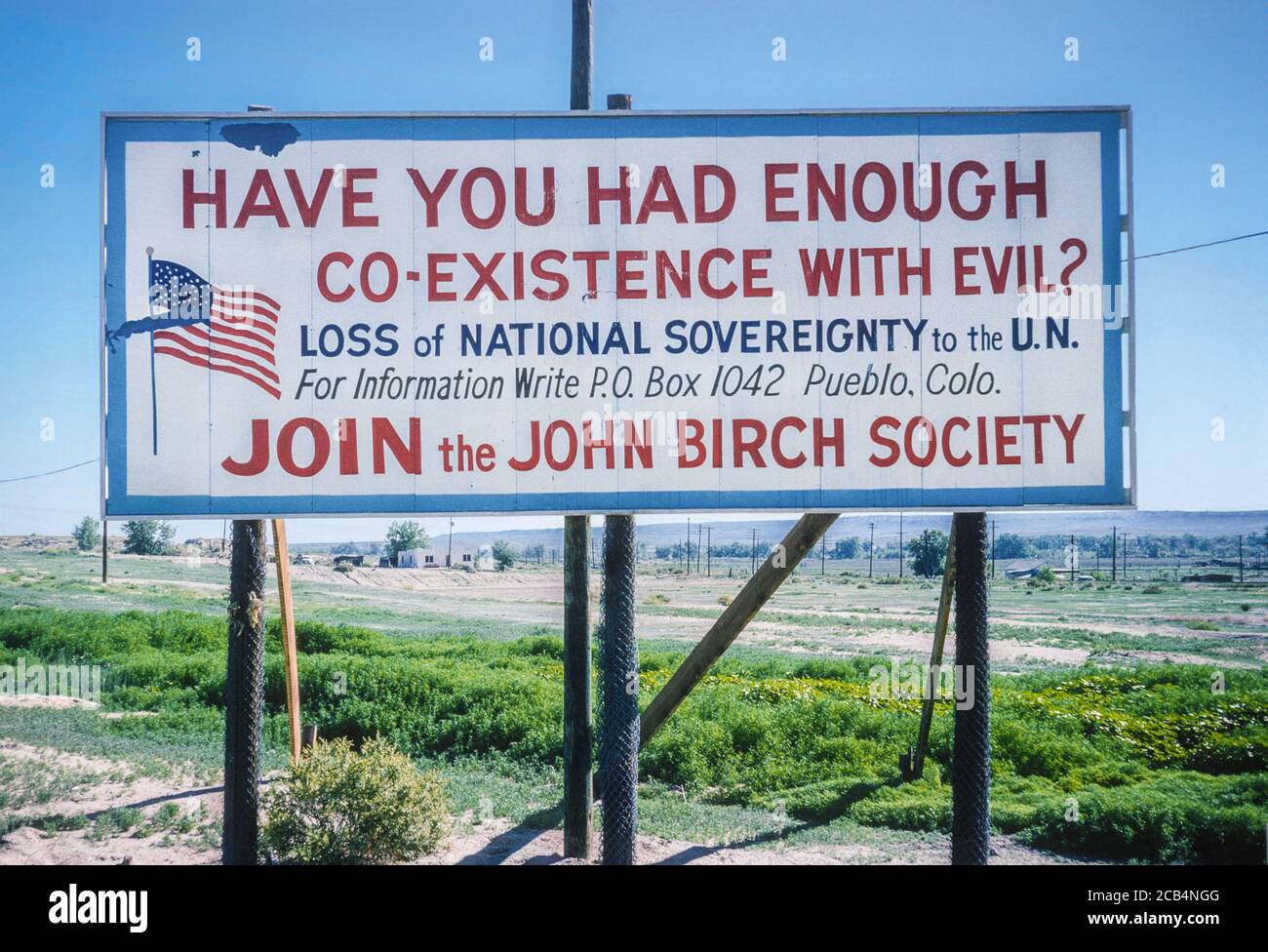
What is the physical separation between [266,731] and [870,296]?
10918mm

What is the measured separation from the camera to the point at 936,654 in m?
8.88

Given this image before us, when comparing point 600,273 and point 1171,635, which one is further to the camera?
point 1171,635

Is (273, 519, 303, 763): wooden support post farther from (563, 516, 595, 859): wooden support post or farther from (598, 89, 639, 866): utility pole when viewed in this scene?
(598, 89, 639, 866): utility pole

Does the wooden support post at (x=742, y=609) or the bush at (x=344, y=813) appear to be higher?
the wooden support post at (x=742, y=609)

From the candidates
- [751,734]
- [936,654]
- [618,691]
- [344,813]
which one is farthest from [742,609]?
[751,734]

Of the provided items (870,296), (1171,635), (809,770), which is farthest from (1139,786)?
(1171,635)

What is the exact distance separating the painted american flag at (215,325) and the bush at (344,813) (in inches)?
119

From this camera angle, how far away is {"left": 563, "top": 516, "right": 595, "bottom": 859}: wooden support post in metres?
7.70

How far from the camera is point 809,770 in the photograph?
10930 millimetres

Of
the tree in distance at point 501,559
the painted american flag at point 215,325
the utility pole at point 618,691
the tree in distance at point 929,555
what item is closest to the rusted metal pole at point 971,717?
the utility pole at point 618,691

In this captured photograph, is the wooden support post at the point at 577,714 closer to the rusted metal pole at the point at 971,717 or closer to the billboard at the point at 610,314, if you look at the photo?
the billboard at the point at 610,314

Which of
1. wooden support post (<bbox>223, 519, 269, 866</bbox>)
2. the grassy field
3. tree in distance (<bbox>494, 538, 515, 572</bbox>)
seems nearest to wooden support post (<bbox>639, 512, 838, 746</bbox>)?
the grassy field

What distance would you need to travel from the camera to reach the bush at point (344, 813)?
6.85 meters

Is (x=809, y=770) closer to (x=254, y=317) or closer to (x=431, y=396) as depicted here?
(x=431, y=396)
